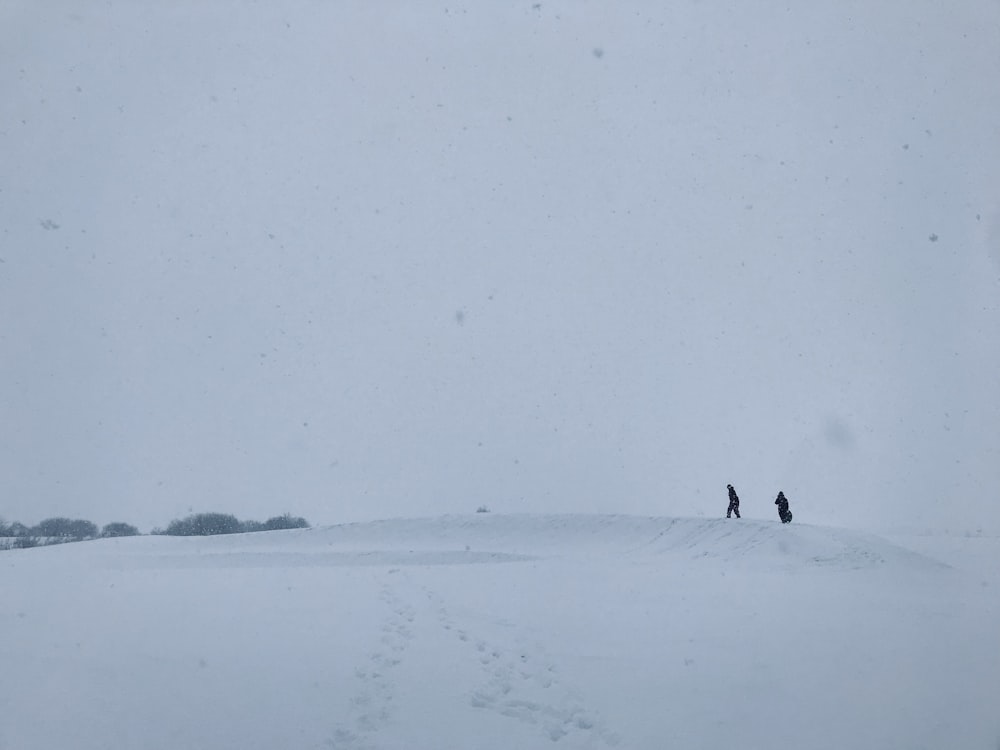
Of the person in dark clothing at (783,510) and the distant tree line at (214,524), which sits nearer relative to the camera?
the person in dark clothing at (783,510)

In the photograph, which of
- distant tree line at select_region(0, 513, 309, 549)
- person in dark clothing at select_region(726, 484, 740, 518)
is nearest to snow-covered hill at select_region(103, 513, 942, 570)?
person in dark clothing at select_region(726, 484, 740, 518)

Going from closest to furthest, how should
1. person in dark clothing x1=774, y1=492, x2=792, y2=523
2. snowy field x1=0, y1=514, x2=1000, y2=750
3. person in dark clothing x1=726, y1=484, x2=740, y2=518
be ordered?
snowy field x1=0, y1=514, x2=1000, y2=750 < person in dark clothing x1=774, y1=492, x2=792, y2=523 < person in dark clothing x1=726, y1=484, x2=740, y2=518

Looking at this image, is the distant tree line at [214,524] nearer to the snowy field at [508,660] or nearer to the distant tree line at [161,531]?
the distant tree line at [161,531]

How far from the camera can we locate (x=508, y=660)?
894 centimetres

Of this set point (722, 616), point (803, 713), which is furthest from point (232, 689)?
point (722, 616)

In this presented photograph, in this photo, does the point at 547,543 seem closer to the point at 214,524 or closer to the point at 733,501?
the point at 733,501

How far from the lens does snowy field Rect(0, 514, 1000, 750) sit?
6.69m

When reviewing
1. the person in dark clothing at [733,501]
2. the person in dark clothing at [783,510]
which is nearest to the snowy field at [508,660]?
the person in dark clothing at [783,510]

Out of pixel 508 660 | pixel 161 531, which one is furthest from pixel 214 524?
pixel 508 660

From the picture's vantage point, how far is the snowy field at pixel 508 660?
669 cm

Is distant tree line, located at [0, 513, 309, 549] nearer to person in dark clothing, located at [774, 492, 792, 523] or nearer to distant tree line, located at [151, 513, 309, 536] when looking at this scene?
distant tree line, located at [151, 513, 309, 536]

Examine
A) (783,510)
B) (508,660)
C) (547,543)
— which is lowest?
(508,660)

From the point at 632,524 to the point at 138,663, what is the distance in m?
23.0

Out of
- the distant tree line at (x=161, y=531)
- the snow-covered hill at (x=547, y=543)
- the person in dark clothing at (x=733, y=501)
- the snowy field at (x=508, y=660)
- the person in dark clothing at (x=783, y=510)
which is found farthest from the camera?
the distant tree line at (x=161, y=531)
